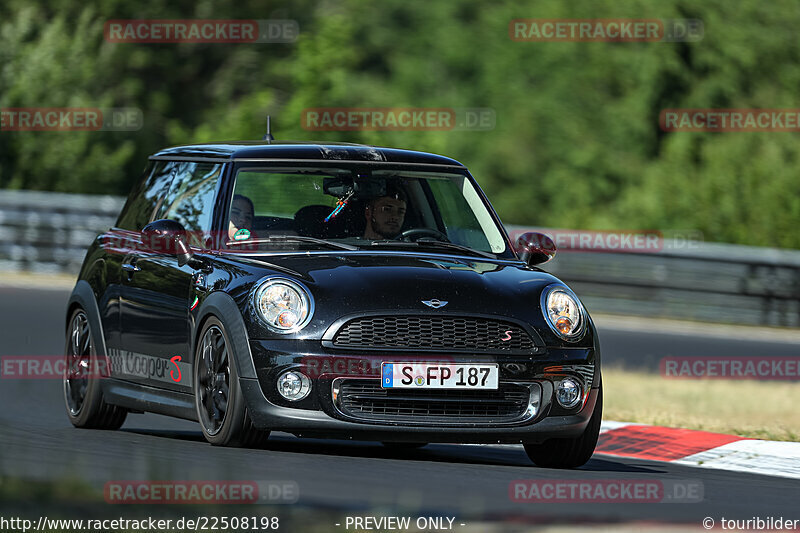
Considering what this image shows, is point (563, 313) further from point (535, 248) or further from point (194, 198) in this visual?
point (194, 198)

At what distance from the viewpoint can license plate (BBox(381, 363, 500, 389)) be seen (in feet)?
26.0

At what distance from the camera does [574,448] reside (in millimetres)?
8648

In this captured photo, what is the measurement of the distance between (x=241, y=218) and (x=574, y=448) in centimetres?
215

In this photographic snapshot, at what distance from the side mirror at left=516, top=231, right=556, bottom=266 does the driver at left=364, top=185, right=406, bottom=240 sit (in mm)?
732

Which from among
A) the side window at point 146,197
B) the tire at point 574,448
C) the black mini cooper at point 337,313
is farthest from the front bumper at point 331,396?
the side window at point 146,197

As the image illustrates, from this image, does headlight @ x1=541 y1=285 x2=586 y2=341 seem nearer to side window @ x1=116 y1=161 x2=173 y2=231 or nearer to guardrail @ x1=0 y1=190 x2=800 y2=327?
side window @ x1=116 y1=161 x2=173 y2=231

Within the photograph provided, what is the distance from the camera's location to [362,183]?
361 inches

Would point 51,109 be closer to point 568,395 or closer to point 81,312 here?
point 81,312

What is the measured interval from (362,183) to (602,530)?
11.8 feet

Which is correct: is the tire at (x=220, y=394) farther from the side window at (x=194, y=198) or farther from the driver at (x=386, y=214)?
the driver at (x=386, y=214)

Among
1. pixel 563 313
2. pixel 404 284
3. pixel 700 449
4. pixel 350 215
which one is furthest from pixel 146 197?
pixel 700 449

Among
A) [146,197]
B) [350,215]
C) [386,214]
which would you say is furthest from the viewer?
[146,197]

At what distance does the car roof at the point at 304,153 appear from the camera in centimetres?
920

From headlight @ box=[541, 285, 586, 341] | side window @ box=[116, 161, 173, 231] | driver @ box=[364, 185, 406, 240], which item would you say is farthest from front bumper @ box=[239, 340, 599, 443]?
side window @ box=[116, 161, 173, 231]
